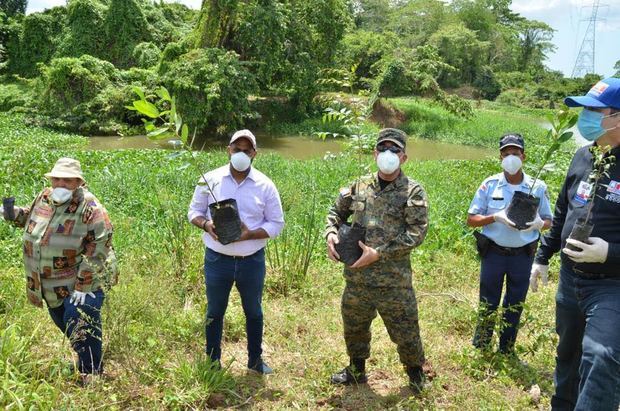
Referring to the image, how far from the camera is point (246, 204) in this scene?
10.8 ft

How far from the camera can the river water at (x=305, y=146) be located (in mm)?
18728

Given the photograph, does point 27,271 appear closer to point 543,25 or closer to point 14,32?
point 14,32

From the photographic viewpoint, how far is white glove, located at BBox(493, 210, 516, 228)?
3.41 m

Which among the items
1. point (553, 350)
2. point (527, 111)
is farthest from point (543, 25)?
point (553, 350)

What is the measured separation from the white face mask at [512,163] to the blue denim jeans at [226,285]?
192 centimetres

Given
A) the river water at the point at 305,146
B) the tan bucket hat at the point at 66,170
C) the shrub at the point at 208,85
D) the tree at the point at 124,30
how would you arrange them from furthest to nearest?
the tree at the point at 124,30 < the river water at the point at 305,146 < the shrub at the point at 208,85 < the tan bucket hat at the point at 66,170

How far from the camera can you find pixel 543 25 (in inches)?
2167

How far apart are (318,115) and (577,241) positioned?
2356 centimetres

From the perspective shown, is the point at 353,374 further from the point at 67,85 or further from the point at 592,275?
the point at 67,85

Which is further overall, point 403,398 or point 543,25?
point 543,25

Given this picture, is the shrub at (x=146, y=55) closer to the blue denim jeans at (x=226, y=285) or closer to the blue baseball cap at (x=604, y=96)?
the blue denim jeans at (x=226, y=285)

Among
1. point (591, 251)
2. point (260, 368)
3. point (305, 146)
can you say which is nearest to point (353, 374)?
point (260, 368)

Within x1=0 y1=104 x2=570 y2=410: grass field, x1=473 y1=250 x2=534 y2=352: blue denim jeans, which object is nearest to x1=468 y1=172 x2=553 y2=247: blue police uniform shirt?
x1=473 y1=250 x2=534 y2=352: blue denim jeans

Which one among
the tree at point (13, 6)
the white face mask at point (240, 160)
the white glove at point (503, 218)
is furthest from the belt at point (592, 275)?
the tree at point (13, 6)
